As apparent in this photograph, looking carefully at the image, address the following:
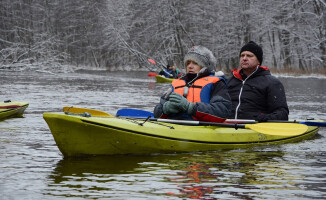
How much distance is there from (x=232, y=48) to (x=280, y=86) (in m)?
30.9

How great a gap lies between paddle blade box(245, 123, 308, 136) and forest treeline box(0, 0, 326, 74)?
14749 millimetres

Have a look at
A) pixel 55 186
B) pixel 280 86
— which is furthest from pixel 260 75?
pixel 55 186

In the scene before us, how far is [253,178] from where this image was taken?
5.32m

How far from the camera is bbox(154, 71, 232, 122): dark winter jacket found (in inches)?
254

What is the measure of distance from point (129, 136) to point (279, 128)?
1.91 meters

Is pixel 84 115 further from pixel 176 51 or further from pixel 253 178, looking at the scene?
pixel 176 51

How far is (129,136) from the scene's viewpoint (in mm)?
6051

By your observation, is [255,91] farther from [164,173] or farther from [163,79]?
[163,79]

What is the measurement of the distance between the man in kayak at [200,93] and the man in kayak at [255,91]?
40.7 inches

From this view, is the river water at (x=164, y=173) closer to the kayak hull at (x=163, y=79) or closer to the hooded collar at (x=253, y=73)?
the hooded collar at (x=253, y=73)

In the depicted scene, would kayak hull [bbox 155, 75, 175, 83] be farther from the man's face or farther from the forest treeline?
the man's face

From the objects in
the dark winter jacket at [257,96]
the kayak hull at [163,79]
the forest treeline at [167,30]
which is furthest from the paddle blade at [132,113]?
the kayak hull at [163,79]

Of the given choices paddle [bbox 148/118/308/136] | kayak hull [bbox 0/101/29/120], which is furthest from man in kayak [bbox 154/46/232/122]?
kayak hull [bbox 0/101/29/120]

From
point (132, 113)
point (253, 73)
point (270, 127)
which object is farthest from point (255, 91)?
point (132, 113)
